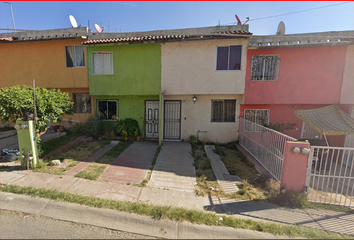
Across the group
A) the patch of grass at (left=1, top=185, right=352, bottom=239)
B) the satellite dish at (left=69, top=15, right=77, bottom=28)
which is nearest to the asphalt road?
the patch of grass at (left=1, top=185, right=352, bottom=239)

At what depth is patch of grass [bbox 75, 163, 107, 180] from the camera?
15.5 feet

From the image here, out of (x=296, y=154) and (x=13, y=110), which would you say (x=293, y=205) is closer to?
(x=296, y=154)

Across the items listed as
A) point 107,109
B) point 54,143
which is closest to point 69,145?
point 54,143

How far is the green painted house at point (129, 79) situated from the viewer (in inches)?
332

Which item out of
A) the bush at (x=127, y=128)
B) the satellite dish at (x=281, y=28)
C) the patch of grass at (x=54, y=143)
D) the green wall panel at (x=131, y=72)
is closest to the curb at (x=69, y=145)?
the patch of grass at (x=54, y=143)

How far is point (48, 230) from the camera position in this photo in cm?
288

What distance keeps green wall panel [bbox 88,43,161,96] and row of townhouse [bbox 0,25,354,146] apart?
0.17 feet

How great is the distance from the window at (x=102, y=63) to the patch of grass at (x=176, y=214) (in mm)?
6743

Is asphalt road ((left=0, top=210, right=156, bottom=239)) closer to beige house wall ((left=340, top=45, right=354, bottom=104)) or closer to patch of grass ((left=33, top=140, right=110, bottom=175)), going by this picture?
patch of grass ((left=33, top=140, right=110, bottom=175))

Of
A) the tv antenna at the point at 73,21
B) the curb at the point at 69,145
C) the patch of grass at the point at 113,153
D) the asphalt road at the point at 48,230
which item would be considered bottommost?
the asphalt road at the point at 48,230

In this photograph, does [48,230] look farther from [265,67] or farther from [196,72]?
[265,67]

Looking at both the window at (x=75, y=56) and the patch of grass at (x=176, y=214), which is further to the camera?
the window at (x=75, y=56)

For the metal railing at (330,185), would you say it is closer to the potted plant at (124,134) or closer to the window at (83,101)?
the potted plant at (124,134)

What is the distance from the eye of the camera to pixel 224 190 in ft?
14.4
